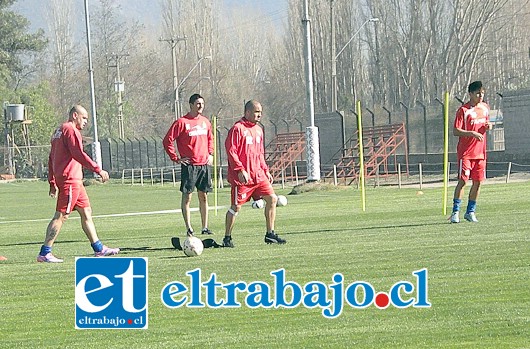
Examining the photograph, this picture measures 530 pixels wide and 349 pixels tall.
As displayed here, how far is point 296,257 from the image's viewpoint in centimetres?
1405

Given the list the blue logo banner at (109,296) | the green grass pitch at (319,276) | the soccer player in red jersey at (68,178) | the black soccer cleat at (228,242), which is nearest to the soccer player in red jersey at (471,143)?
the green grass pitch at (319,276)

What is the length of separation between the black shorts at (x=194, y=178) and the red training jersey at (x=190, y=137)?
0.39 feet

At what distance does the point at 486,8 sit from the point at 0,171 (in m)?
37.6

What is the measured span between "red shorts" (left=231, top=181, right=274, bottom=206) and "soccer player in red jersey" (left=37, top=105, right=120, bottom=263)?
72.6 inches

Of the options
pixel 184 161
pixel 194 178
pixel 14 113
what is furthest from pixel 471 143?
pixel 14 113

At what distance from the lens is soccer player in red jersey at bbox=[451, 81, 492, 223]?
1756 cm

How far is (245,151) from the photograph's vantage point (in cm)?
1605

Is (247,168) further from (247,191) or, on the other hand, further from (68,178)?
(68,178)

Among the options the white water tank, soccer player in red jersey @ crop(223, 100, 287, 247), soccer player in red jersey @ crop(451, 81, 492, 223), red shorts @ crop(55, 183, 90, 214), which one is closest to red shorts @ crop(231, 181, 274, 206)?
soccer player in red jersey @ crop(223, 100, 287, 247)

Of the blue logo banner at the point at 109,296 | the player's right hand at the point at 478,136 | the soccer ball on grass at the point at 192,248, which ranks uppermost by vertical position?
the player's right hand at the point at 478,136

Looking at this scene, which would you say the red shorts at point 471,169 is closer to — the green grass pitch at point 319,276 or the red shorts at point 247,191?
the green grass pitch at point 319,276

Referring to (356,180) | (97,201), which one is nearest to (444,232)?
(97,201)

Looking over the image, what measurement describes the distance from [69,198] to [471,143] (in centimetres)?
615

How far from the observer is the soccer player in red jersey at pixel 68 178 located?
15094mm
